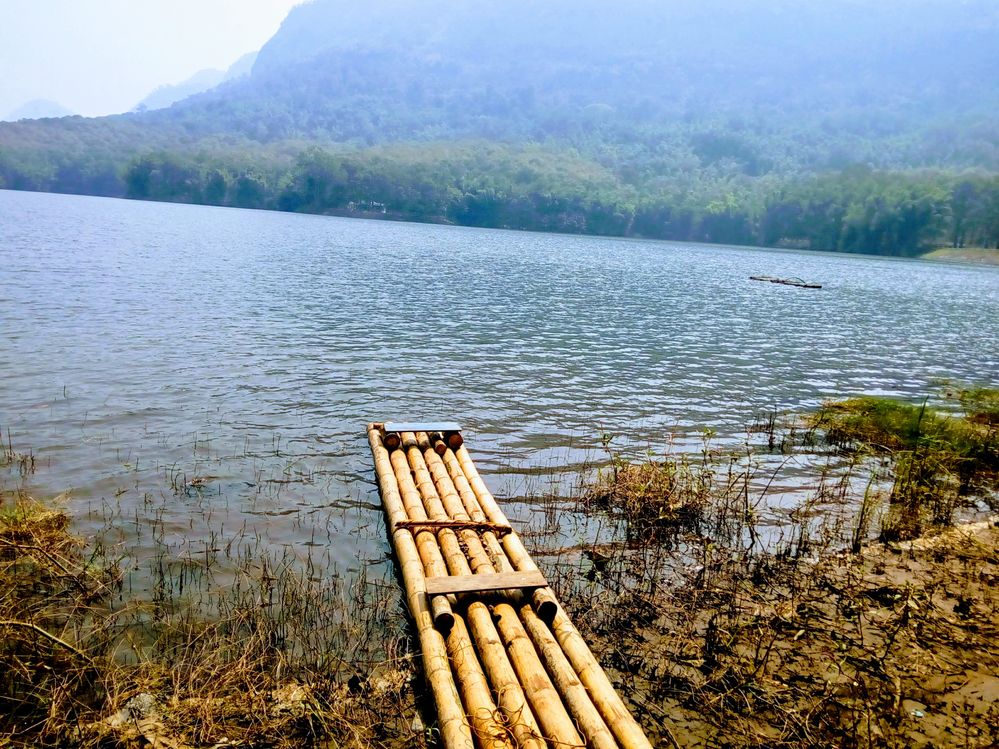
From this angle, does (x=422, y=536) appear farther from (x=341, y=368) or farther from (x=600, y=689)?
(x=341, y=368)

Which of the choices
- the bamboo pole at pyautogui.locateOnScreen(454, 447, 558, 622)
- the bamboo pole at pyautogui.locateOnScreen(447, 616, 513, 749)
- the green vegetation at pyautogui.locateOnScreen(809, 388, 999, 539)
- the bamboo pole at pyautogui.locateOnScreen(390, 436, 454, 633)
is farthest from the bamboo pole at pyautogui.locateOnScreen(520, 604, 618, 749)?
the green vegetation at pyautogui.locateOnScreen(809, 388, 999, 539)

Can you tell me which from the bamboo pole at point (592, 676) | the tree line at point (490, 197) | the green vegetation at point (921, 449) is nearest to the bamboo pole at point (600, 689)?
the bamboo pole at point (592, 676)

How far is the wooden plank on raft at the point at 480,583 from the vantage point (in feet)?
23.6

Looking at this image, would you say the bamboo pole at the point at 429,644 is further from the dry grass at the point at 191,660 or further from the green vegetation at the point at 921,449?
the green vegetation at the point at 921,449

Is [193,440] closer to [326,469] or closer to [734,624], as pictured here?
[326,469]

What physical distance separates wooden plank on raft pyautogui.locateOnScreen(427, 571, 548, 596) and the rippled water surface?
111 inches

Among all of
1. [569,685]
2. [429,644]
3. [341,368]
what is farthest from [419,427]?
[341,368]

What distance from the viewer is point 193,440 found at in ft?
43.3

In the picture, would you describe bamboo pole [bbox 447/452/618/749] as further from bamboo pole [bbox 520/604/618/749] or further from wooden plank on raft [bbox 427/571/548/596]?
wooden plank on raft [bbox 427/571/548/596]

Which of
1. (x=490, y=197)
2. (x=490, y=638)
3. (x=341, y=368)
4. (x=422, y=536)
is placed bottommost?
(x=341, y=368)

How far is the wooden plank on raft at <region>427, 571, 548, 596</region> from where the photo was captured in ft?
23.6

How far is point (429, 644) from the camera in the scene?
21.8ft

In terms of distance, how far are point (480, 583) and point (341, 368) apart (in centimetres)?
1365

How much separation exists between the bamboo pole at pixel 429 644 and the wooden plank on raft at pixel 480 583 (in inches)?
10.5
